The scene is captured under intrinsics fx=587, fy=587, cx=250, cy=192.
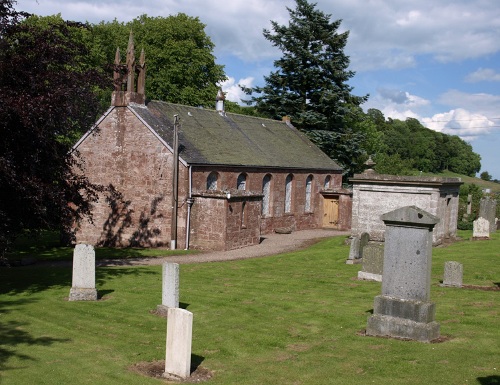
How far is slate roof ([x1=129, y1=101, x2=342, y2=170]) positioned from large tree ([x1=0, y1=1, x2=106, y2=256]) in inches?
541

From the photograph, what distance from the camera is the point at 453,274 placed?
1795cm

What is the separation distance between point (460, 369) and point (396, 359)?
3.84 ft

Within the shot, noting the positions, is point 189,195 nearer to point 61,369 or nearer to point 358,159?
point 61,369

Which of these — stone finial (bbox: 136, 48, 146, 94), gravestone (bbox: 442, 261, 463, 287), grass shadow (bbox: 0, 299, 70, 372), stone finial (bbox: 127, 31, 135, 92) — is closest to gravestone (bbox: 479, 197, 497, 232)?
gravestone (bbox: 442, 261, 463, 287)

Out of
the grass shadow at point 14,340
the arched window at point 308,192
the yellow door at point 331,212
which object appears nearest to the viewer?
the grass shadow at point 14,340

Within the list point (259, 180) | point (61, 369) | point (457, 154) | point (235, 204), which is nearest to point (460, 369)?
point (61, 369)

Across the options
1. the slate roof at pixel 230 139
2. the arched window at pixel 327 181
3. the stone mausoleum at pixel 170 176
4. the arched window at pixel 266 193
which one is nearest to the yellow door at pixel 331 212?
the arched window at pixel 327 181

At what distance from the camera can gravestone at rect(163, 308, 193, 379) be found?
10.3m

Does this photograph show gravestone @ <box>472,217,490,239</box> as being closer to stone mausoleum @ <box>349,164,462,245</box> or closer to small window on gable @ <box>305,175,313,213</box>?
stone mausoleum @ <box>349,164,462,245</box>

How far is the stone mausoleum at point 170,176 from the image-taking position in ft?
104

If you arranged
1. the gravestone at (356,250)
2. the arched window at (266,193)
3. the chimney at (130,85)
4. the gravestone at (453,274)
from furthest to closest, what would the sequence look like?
the arched window at (266,193)
the chimney at (130,85)
the gravestone at (356,250)
the gravestone at (453,274)

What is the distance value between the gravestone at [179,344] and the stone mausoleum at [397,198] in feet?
62.6

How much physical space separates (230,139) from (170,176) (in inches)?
314

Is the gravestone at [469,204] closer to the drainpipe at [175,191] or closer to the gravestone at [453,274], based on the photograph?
the drainpipe at [175,191]
